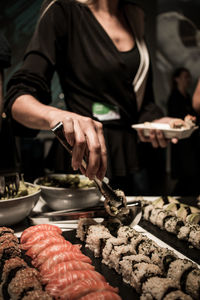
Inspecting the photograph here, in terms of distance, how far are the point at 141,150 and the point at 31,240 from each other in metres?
1.47

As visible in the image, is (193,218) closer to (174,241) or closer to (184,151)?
(174,241)

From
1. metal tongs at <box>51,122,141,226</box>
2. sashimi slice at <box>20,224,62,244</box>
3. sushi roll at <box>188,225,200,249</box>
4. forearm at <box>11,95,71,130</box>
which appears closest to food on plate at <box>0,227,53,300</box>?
sashimi slice at <box>20,224,62,244</box>

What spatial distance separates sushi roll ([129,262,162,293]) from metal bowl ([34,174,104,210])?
0.66 meters

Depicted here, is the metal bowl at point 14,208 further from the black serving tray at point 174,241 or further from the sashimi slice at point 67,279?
the black serving tray at point 174,241

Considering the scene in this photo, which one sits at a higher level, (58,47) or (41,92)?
(58,47)

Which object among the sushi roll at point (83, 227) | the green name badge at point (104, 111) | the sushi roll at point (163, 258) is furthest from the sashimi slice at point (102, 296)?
the green name badge at point (104, 111)

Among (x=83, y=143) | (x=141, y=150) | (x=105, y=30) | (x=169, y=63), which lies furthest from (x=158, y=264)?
(x=169, y=63)

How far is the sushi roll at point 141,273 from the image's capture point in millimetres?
1017

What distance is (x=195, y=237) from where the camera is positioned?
4.39 ft

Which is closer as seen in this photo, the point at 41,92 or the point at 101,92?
the point at 41,92

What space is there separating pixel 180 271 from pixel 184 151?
4984 mm

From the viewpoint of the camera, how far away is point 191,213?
5.40 ft

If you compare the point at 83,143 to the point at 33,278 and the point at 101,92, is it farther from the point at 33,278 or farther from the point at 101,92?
the point at 101,92

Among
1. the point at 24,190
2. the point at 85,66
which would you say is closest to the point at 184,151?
the point at 85,66
